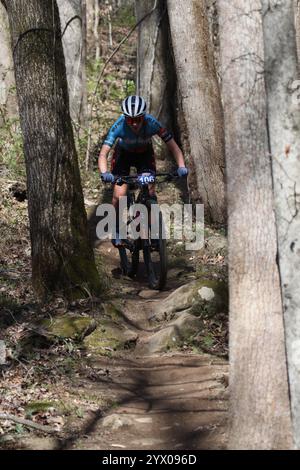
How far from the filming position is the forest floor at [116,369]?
6246 millimetres

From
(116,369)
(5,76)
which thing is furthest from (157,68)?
(116,369)

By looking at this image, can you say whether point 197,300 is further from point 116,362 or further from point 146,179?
point 146,179

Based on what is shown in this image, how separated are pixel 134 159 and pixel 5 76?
235 inches

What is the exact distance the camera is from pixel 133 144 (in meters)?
10.7

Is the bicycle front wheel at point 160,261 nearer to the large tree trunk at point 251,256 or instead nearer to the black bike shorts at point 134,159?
the black bike shorts at point 134,159

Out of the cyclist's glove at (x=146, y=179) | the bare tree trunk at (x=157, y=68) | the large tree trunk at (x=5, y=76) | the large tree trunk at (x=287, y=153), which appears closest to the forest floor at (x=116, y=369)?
the large tree trunk at (x=287, y=153)

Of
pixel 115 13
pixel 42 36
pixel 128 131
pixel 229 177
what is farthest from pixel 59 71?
pixel 115 13

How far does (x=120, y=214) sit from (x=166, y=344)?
2.87m

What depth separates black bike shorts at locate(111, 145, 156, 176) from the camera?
10.9 meters

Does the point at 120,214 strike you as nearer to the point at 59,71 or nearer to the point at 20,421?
the point at 59,71

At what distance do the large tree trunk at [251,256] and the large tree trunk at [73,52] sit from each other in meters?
12.6

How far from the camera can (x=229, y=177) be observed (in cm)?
536

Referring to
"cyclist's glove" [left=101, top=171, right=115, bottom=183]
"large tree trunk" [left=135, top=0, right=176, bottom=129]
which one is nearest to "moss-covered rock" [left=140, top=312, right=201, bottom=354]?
"cyclist's glove" [left=101, top=171, right=115, bottom=183]

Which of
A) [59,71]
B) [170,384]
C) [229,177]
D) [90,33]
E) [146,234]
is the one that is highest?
[90,33]
